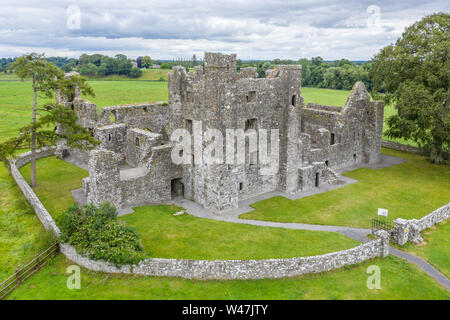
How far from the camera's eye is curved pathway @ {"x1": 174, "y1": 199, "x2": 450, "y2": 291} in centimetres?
1991

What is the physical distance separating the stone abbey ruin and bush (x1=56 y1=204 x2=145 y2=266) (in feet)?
16.0

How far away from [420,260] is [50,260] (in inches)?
853

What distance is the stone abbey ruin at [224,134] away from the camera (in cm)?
2623

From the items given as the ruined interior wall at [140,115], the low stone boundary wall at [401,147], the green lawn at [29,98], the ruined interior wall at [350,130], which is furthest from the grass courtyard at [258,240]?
the green lawn at [29,98]

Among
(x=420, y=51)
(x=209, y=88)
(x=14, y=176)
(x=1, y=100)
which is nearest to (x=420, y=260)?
(x=209, y=88)

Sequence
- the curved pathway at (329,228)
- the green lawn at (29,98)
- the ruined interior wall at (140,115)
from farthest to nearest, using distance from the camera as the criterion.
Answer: the green lawn at (29,98)
the ruined interior wall at (140,115)
the curved pathway at (329,228)

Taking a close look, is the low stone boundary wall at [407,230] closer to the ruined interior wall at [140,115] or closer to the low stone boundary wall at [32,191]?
the low stone boundary wall at [32,191]

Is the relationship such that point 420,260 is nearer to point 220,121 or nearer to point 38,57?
point 220,121

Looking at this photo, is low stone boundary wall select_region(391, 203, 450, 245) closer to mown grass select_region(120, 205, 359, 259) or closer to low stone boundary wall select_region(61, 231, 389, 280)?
mown grass select_region(120, 205, 359, 259)

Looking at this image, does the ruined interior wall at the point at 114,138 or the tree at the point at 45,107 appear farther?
the ruined interior wall at the point at 114,138

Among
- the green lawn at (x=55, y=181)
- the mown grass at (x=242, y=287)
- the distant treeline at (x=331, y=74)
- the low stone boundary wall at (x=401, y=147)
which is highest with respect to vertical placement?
the distant treeline at (x=331, y=74)

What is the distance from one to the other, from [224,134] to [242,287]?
12.0m

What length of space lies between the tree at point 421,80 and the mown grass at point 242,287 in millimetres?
21157
